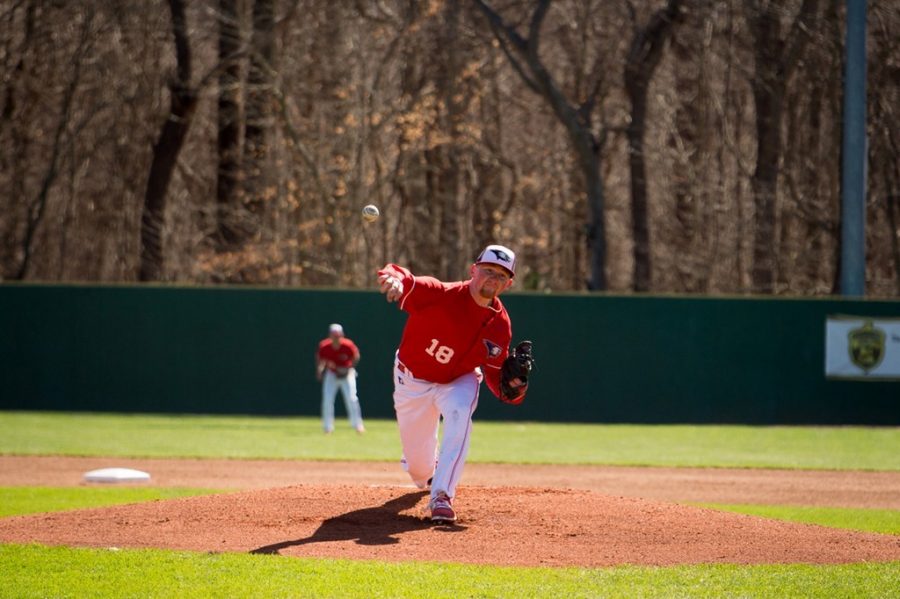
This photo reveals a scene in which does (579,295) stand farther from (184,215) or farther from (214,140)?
(184,215)

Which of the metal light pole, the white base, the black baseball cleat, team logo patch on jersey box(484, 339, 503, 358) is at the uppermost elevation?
the metal light pole

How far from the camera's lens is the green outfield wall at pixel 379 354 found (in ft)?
71.1

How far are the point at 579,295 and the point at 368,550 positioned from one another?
15410 millimetres

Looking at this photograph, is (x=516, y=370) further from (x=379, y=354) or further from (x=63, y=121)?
(x=63, y=121)

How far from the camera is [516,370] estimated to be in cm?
791

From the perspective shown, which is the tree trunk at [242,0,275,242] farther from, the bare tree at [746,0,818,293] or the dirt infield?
the dirt infield

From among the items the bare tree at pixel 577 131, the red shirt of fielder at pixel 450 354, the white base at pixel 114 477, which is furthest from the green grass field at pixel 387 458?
the bare tree at pixel 577 131

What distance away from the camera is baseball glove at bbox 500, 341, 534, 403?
7.91 m

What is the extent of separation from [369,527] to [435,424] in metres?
0.94

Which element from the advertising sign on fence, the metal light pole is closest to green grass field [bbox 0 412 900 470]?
the advertising sign on fence

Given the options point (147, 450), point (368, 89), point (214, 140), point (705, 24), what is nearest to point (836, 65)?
point (705, 24)

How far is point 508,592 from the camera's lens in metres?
6.08

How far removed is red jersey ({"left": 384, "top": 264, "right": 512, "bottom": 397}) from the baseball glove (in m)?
0.09

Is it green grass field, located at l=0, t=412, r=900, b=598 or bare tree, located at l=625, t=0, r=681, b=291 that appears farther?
bare tree, located at l=625, t=0, r=681, b=291
